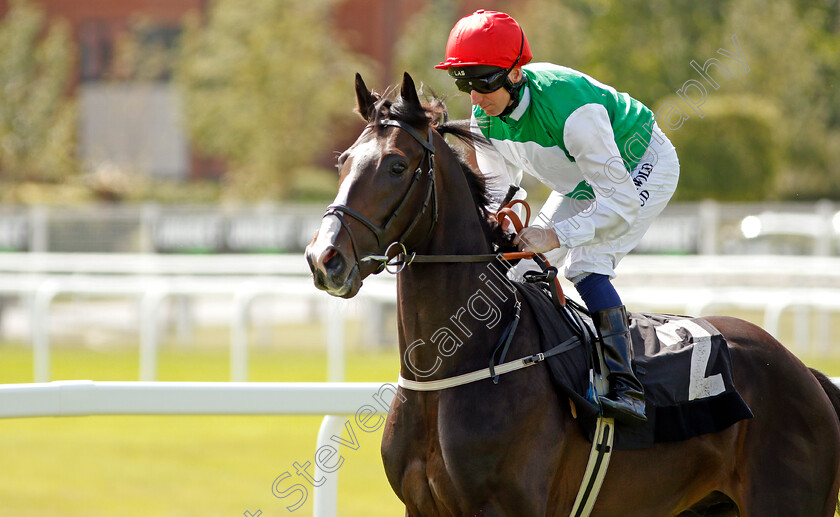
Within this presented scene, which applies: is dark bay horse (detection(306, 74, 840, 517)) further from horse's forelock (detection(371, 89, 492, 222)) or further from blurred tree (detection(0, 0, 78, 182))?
blurred tree (detection(0, 0, 78, 182))

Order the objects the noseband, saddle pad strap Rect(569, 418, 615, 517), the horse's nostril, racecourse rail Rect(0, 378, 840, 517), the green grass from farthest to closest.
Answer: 1. the green grass
2. racecourse rail Rect(0, 378, 840, 517)
3. saddle pad strap Rect(569, 418, 615, 517)
4. the noseband
5. the horse's nostril

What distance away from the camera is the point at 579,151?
313 centimetres

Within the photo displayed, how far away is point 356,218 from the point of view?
8.96 feet

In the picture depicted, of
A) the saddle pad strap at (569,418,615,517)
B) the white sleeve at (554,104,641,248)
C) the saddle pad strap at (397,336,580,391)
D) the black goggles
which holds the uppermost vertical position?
the black goggles

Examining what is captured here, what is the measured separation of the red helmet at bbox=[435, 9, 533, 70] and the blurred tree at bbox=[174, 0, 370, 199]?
22088mm

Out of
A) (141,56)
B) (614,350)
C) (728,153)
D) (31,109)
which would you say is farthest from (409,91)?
(141,56)

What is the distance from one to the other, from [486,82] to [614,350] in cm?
84

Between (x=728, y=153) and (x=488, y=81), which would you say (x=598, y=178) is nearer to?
(x=488, y=81)

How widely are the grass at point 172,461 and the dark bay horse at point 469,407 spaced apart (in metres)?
2.37

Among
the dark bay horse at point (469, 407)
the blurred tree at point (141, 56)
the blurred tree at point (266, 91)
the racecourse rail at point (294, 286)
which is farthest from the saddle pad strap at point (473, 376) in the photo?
the blurred tree at point (141, 56)

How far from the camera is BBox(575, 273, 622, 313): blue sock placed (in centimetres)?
318

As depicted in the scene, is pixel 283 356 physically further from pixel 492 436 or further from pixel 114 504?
pixel 492 436

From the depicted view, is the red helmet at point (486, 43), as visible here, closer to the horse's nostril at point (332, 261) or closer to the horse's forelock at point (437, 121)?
the horse's forelock at point (437, 121)

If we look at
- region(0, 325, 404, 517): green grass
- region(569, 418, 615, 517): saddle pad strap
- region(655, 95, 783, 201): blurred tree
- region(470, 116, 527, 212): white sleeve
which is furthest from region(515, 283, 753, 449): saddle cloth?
region(655, 95, 783, 201): blurred tree
